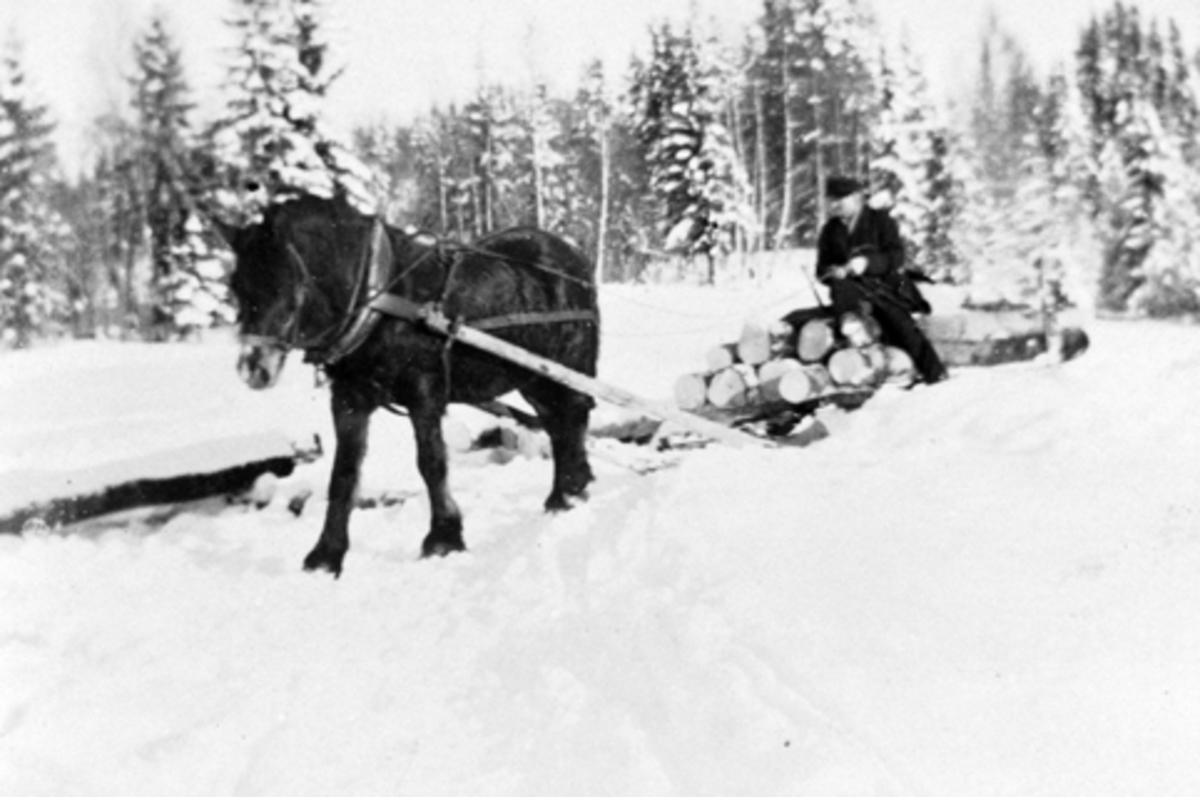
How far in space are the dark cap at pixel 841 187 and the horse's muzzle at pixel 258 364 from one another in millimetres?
4379

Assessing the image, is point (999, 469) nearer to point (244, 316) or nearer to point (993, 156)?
point (244, 316)

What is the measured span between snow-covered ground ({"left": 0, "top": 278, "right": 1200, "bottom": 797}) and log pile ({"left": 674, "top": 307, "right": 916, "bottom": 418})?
1.24 m

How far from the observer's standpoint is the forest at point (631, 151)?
245 inches

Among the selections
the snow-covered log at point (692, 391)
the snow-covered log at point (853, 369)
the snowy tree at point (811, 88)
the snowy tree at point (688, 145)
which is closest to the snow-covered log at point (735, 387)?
the snow-covered log at point (692, 391)

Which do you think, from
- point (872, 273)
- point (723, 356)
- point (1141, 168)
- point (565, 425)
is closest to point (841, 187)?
point (872, 273)

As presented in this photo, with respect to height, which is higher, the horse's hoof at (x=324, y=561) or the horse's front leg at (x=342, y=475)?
the horse's front leg at (x=342, y=475)

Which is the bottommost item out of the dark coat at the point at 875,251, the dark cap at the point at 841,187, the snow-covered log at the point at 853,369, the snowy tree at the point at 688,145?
the snow-covered log at the point at 853,369

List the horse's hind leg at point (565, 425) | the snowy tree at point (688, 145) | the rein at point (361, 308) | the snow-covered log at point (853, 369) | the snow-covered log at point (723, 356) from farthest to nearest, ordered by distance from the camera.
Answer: the snow-covered log at point (723, 356) < the snowy tree at point (688, 145) < the snow-covered log at point (853, 369) < the horse's hind leg at point (565, 425) < the rein at point (361, 308)

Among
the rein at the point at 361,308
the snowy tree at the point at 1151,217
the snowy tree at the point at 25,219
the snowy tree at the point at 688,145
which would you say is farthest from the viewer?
the snowy tree at the point at 1151,217

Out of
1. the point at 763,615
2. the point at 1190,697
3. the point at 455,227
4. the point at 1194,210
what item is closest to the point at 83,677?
the point at 763,615

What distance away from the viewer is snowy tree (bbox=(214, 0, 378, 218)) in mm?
5883

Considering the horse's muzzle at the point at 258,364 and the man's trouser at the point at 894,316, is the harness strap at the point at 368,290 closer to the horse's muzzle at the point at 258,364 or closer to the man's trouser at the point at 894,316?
the horse's muzzle at the point at 258,364

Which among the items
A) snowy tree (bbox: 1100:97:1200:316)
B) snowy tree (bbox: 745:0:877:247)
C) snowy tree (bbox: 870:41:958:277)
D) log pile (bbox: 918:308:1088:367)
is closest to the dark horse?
snowy tree (bbox: 745:0:877:247)

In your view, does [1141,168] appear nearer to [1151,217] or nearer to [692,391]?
[1151,217]
